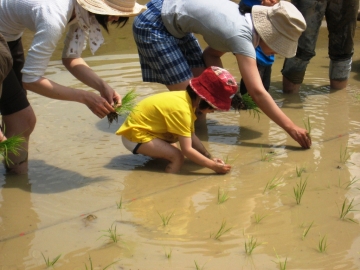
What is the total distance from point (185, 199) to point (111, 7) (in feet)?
3.60

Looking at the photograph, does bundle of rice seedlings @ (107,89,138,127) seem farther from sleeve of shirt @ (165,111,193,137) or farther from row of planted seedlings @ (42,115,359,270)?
row of planted seedlings @ (42,115,359,270)

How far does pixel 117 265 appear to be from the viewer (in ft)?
8.46

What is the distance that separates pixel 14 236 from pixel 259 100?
1.86 m

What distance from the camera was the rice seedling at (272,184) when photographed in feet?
11.1

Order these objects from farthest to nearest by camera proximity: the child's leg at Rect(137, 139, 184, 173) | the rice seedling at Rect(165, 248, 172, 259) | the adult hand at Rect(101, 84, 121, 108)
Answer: the child's leg at Rect(137, 139, 184, 173), the adult hand at Rect(101, 84, 121, 108), the rice seedling at Rect(165, 248, 172, 259)

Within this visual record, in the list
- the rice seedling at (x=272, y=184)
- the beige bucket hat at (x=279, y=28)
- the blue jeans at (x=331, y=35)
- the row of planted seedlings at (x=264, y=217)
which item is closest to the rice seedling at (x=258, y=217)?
the row of planted seedlings at (x=264, y=217)

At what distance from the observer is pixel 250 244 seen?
8.91 ft

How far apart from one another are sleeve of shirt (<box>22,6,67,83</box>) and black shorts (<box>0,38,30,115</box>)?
0.32 m

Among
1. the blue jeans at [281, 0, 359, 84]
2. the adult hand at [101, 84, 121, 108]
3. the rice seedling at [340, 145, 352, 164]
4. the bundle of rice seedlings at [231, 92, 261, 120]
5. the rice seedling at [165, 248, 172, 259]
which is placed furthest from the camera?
the blue jeans at [281, 0, 359, 84]

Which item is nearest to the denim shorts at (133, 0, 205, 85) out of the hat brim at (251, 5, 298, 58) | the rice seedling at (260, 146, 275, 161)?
the hat brim at (251, 5, 298, 58)

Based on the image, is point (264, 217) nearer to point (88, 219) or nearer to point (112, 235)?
point (112, 235)

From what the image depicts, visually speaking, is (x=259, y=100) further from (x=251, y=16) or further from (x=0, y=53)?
(x=0, y=53)

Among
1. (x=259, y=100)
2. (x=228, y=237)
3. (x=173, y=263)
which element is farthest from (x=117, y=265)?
(x=259, y=100)

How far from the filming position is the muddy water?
267 cm
